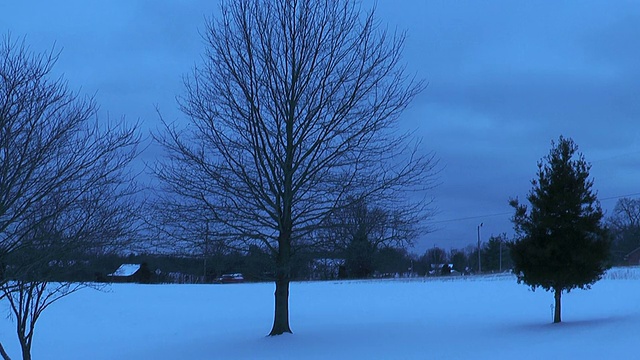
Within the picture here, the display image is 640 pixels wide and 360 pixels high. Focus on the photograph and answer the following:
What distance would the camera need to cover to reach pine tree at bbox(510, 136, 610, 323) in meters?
18.4

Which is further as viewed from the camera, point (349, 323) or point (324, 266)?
point (349, 323)

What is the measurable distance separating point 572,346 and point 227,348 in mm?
8334

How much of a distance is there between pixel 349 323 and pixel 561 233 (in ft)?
23.6

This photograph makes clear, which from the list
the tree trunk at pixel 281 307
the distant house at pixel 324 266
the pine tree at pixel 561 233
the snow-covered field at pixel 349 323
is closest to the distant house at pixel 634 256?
the snow-covered field at pixel 349 323

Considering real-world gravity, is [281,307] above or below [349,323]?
above

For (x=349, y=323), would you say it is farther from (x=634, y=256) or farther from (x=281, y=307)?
(x=634, y=256)

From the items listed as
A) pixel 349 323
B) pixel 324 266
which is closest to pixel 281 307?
pixel 324 266

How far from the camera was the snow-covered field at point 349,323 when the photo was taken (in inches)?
571

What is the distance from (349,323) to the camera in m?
22.0

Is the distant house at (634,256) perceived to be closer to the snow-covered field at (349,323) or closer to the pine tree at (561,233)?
the snow-covered field at (349,323)

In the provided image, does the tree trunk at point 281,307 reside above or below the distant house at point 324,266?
below

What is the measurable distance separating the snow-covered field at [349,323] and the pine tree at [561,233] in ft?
4.08

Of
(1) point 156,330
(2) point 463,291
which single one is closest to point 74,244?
(1) point 156,330

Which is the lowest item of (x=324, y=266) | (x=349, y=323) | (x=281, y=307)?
(x=349, y=323)
